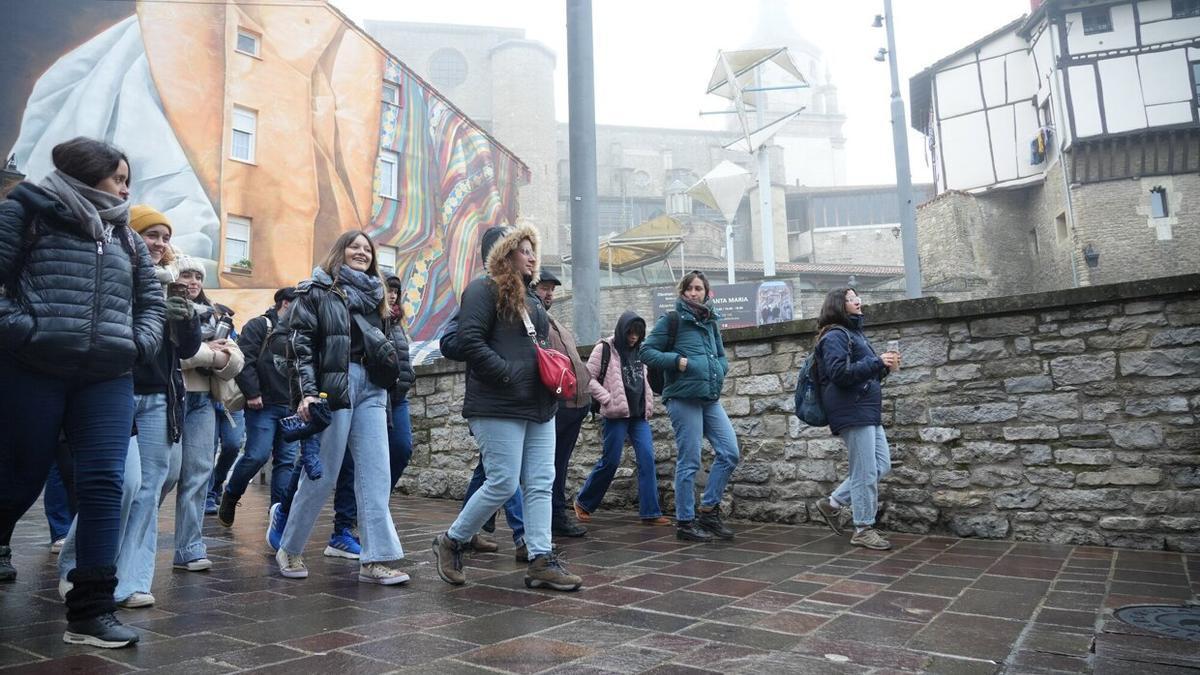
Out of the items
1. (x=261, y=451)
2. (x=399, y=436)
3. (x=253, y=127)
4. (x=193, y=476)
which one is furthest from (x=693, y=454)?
(x=253, y=127)

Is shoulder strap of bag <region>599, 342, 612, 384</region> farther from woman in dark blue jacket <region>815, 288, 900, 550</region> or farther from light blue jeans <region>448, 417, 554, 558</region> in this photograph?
light blue jeans <region>448, 417, 554, 558</region>

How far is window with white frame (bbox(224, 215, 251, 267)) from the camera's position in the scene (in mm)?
22000

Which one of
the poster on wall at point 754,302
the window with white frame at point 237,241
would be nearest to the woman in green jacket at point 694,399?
the window with white frame at point 237,241

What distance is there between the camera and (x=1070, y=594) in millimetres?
3758

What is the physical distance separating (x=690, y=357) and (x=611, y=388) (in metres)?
0.81

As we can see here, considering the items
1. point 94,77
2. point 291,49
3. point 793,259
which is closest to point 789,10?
point 793,259

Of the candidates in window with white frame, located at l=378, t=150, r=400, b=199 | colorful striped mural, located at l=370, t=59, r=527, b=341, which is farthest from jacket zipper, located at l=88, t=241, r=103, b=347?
window with white frame, located at l=378, t=150, r=400, b=199

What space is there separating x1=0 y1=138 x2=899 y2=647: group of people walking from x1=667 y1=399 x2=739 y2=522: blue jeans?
14 mm

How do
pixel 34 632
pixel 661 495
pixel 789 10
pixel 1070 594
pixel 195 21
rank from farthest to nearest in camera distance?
1. pixel 789 10
2. pixel 195 21
3. pixel 661 495
4. pixel 1070 594
5. pixel 34 632

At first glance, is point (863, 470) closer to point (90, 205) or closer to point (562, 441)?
point (562, 441)

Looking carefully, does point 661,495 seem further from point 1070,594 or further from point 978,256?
point 978,256

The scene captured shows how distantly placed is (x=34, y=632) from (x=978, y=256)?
3575 centimetres

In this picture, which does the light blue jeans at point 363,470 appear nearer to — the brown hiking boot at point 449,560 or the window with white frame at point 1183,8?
the brown hiking boot at point 449,560

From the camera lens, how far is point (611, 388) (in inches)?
239
